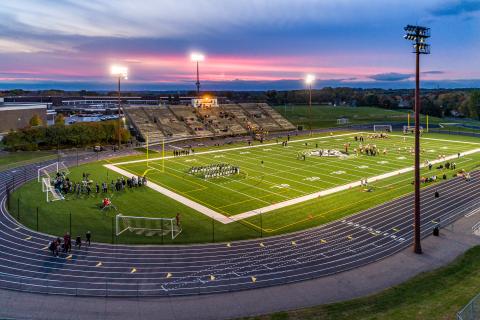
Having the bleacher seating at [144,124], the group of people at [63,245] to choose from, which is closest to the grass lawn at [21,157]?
the bleacher seating at [144,124]

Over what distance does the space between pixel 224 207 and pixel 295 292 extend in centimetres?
1401

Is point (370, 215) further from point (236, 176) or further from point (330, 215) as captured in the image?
point (236, 176)

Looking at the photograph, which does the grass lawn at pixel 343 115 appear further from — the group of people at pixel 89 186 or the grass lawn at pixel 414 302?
the grass lawn at pixel 414 302

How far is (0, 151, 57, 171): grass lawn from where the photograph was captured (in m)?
49.5

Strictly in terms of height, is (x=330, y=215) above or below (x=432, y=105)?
below

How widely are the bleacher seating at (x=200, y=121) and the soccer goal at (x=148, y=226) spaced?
144 ft

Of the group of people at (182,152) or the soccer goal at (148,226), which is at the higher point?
the group of people at (182,152)

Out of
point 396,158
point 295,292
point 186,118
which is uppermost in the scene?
point 186,118

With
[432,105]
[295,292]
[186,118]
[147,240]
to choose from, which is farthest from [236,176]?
[432,105]

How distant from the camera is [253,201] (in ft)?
A: 108

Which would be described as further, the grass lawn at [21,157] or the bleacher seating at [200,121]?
the bleacher seating at [200,121]

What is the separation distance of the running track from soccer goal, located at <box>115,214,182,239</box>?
2099 mm

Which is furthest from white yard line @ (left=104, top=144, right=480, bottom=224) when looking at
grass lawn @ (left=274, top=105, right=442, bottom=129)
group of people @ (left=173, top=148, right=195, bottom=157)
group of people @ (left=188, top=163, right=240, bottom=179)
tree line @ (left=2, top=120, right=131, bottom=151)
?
grass lawn @ (left=274, top=105, right=442, bottom=129)

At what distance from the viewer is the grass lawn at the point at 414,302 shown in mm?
14852
